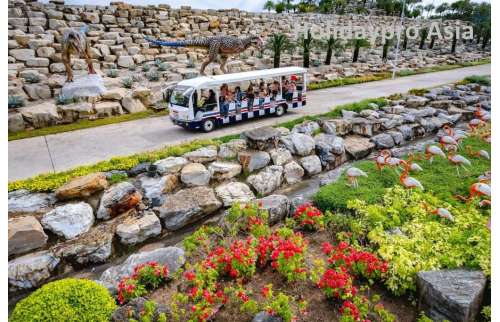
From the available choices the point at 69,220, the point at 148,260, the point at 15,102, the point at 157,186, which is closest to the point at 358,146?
the point at 157,186

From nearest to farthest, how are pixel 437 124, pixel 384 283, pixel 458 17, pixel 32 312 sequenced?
pixel 32 312 < pixel 384 283 < pixel 437 124 < pixel 458 17

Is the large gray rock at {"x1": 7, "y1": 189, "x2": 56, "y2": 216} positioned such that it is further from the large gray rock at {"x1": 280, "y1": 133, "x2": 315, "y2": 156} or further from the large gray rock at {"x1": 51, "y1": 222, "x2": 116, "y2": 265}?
the large gray rock at {"x1": 280, "y1": 133, "x2": 315, "y2": 156}

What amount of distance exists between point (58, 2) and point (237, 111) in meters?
15.6

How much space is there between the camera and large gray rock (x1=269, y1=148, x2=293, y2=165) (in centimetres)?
1005

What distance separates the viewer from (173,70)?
20.1 m

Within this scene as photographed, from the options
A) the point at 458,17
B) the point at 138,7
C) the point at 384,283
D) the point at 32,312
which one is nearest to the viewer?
the point at 32,312

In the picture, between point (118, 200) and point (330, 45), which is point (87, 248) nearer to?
point (118, 200)

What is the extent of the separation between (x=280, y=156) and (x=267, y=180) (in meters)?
1.20

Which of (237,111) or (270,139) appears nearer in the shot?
(270,139)

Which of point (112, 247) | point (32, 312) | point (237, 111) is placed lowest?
point (112, 247)

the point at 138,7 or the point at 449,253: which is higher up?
the point at 138,7

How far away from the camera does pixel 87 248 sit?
6715 millimetres

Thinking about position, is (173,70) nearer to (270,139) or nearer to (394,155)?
(270,139)

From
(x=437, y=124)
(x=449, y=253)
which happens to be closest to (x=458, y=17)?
(x=437, y=124)
